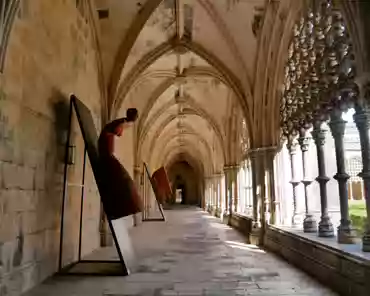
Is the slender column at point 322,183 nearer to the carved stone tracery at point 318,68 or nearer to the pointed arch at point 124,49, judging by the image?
the carved stone tracery at point 318,68

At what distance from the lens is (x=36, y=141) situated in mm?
3357

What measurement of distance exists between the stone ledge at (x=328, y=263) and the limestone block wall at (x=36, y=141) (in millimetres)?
2706

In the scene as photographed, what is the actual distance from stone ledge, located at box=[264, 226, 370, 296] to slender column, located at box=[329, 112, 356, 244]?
0.24m

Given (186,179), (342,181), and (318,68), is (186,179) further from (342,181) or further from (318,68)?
(342,181)

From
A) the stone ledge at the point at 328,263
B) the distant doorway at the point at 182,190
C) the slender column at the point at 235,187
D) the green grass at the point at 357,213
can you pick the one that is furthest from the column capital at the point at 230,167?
the distant doorway at the point at 182,190

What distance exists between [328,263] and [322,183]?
3.35ft

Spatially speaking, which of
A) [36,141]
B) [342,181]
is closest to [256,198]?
[342,181]

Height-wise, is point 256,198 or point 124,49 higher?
point 124,49

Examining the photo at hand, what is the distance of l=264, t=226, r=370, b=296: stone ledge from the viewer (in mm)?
2676

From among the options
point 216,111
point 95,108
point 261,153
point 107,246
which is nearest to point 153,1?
point 95,108

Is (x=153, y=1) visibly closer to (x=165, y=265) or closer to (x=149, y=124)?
(x=165, y=265)

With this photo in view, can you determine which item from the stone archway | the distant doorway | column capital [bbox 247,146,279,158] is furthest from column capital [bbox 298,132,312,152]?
the distant doorway

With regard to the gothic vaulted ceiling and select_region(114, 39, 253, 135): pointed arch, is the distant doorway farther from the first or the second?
select_region(114, 39, 253, 135): pointed arch

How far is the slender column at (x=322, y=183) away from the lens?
3.92 m
